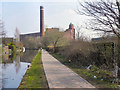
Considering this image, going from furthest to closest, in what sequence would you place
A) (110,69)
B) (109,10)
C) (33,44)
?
(33,44)
(110,69)
(109,10)

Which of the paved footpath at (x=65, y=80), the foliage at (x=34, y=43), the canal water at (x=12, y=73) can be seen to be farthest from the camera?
the foliage at (x=34, y=43)

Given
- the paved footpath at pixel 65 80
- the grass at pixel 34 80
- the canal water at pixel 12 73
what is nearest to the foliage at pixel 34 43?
the canal water at pixel 12 73

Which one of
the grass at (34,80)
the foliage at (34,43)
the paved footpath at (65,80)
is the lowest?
the grass at (34,80)

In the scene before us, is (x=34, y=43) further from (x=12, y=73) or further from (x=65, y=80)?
(x=65, y=80)

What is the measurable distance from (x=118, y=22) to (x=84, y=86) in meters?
3.38

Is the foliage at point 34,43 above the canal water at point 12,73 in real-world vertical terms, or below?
above

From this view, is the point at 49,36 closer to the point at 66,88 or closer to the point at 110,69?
the point at 110,69

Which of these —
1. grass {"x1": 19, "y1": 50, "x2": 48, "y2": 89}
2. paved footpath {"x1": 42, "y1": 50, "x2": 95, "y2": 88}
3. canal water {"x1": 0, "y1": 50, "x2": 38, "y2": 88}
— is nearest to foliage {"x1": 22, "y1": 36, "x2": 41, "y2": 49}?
canal water {"x1": 0, "y1": 50, "x2": 38, "y2": 88}

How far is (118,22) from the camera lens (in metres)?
7.71

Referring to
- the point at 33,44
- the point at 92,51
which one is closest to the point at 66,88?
the point at 92,51

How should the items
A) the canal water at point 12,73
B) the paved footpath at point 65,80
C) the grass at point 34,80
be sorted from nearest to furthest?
the paved footpath at point 65,80 < the grass at point 34,80 < the canal water at point 12,73

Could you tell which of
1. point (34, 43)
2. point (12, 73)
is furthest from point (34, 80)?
point (34, 43)

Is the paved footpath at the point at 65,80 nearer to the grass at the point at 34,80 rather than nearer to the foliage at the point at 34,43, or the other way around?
the grass at the point at 34,80

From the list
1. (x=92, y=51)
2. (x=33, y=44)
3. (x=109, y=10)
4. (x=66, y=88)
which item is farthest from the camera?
(x=33, y=44)
